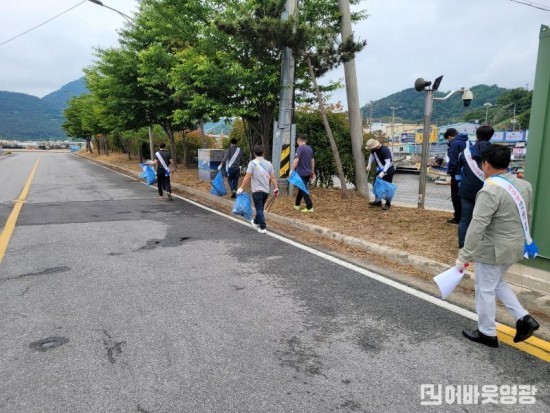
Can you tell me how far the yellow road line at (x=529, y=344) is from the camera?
309 centimetres

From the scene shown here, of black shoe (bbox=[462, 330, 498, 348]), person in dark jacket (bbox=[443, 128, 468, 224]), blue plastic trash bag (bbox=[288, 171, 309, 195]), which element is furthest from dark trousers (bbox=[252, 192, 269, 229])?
black shoe (bbox=[462, 330, 498, 348])

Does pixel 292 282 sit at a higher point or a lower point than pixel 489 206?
lower

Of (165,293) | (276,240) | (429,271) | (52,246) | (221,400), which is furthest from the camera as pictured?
(276,240)

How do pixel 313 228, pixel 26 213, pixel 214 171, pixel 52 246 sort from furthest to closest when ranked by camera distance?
pixel 214 171
pixel 26 213
pixel 313 228
pixel 52 246

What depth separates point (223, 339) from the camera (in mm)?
3240

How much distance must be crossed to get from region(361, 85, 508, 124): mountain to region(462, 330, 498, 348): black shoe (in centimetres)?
13857

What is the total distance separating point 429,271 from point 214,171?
10.3 metres

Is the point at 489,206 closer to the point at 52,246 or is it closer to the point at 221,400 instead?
the point at 221,400

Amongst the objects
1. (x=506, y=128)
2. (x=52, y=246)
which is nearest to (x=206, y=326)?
(x=52, y=246)

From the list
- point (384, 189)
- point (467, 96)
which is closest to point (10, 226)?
point (384, 189)

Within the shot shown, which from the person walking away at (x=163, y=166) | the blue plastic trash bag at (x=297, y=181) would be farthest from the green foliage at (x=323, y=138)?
the person walking away at (x=163, y=166)

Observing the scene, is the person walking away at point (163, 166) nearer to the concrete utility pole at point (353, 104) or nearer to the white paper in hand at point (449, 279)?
the concrete utility pole at point (353, 104)

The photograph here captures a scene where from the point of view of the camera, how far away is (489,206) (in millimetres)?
3047

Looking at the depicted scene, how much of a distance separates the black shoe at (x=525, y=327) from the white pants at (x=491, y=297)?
0.16ft
